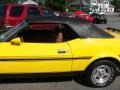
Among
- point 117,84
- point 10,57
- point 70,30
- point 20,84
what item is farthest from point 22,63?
point 117,84

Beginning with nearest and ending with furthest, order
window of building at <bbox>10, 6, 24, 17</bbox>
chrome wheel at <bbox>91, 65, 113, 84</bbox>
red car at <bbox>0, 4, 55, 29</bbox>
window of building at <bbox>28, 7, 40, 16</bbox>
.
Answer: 1. chrome wheel at <bbox>91, 65, 113, 84</bbox>
2. red car at <bbox>0, 4, 55, 29</bbox>
3. window of building at <bbox>10, 6, 24, 17</bbox>
4. window of building at <bbox>28, 7, 40, 16</bbox>

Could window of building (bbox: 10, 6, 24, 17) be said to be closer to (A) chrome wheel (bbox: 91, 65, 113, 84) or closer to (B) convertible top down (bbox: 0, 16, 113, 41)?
(B) convertible top down (bbox: 0, 16, 113, 41)

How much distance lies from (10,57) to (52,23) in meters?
1.11

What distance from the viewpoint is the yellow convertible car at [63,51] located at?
635 cm

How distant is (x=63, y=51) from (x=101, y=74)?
0.95m

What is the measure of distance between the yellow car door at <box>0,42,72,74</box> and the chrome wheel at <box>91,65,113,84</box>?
59cm

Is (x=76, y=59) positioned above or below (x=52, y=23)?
below

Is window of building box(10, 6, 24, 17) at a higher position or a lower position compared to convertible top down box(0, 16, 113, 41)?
lower

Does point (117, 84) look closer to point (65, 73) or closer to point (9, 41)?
point (65, 73)

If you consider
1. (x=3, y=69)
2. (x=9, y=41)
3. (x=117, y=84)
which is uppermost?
(x=9, y=41)

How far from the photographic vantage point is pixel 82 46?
660 centimetres

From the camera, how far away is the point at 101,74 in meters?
6.85

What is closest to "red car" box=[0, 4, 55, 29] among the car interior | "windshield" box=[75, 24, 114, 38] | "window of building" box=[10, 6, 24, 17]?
"window of building" box=[10, 6, 24, 17]

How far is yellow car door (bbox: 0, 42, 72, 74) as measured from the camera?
6.31m
